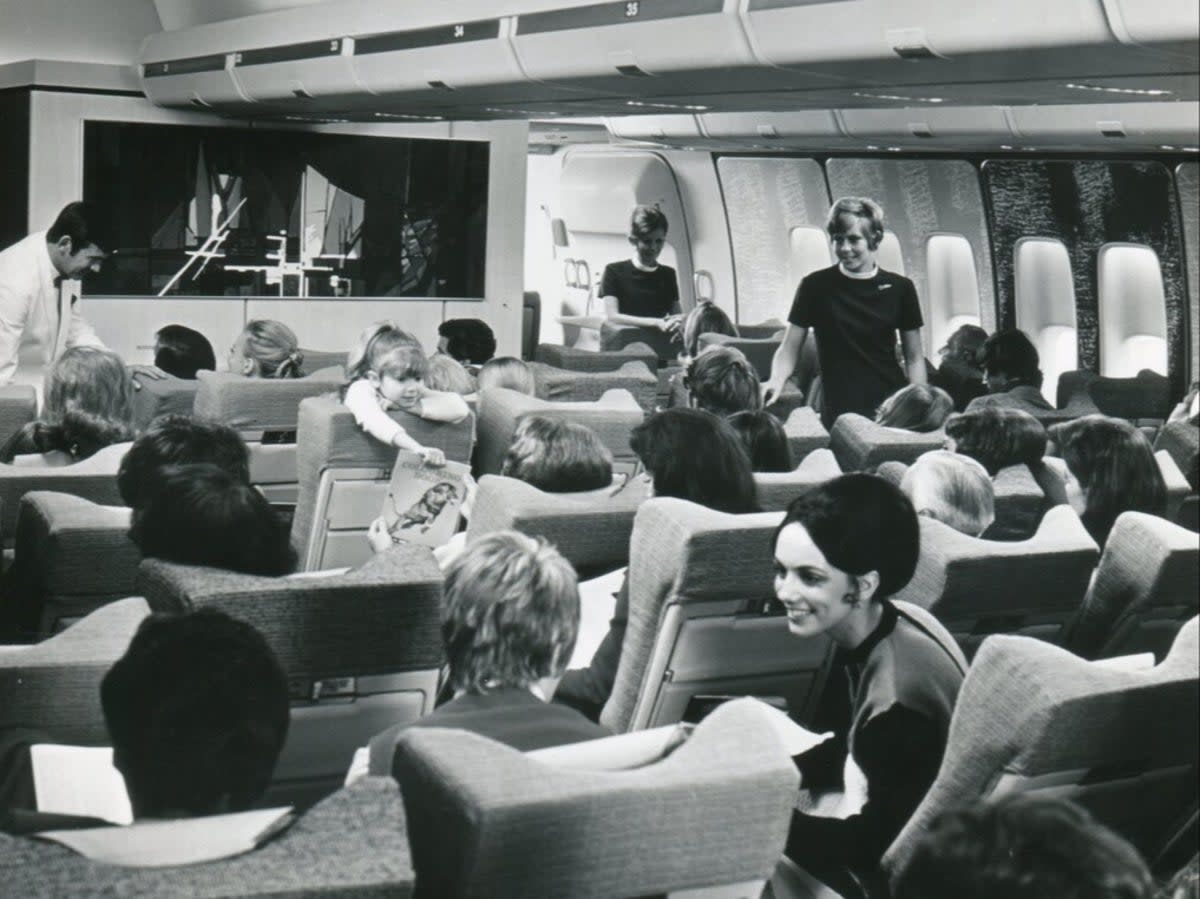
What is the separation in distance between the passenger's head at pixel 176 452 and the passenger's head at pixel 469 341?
4.12m

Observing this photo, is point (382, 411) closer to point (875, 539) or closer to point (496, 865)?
point (875, 539)

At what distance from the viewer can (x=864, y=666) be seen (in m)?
3.01

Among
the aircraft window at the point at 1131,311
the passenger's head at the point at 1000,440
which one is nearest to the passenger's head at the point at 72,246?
the passenger's head at the point at 1000,440

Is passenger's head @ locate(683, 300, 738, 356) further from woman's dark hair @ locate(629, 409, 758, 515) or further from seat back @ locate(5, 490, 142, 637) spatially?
seat back @ locate(5, 490, 142, 637)

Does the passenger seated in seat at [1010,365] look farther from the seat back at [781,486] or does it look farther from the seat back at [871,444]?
the seat back at [781,486]

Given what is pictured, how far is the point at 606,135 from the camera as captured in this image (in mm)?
15000

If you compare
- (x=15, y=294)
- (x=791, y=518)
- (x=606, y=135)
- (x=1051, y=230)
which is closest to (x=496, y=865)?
(x=791, y=518)

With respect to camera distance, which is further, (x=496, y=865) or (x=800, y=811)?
(x=800, y=811)

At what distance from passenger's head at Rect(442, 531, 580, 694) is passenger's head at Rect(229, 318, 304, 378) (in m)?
4.96

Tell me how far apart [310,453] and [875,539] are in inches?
111

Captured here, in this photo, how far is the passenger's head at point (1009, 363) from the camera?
24.1ft

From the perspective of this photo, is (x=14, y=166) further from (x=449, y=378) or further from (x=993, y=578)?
(x=993, y=578)

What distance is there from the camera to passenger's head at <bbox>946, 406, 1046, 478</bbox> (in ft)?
15.4

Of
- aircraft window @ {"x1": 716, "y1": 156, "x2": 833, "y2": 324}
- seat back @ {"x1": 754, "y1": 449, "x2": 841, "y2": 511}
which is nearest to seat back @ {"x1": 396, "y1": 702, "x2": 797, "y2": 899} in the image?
seat back @ {"x1": 754, "y1": 449, "x2": 841, "y2": 511}
